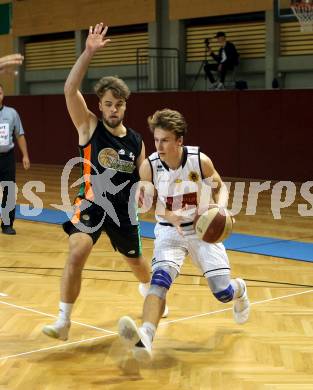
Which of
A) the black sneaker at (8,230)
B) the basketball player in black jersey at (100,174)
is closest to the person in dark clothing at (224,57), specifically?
the black sneaker at (8,230)

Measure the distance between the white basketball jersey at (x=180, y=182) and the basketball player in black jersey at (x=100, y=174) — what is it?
401 mm

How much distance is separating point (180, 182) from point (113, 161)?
1.99 feet

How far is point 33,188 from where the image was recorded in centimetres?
1700

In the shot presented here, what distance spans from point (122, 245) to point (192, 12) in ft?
52.8

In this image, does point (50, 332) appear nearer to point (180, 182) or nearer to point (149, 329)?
point (149, 329)

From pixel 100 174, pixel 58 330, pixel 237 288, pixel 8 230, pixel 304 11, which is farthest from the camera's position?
pixel 304 11

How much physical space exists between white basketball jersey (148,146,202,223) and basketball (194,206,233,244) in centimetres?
27

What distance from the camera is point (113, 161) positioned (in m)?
5.77

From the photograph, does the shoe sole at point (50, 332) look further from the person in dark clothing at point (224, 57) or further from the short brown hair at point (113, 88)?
the person in dark clothing at point (224, 57)

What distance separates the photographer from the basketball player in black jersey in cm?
547

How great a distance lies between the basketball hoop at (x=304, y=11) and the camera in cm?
1573

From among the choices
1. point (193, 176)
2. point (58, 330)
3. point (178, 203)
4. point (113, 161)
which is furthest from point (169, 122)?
point (58, 330)

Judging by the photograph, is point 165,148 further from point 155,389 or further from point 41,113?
point 41,113

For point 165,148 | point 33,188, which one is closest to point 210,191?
point 165,148
